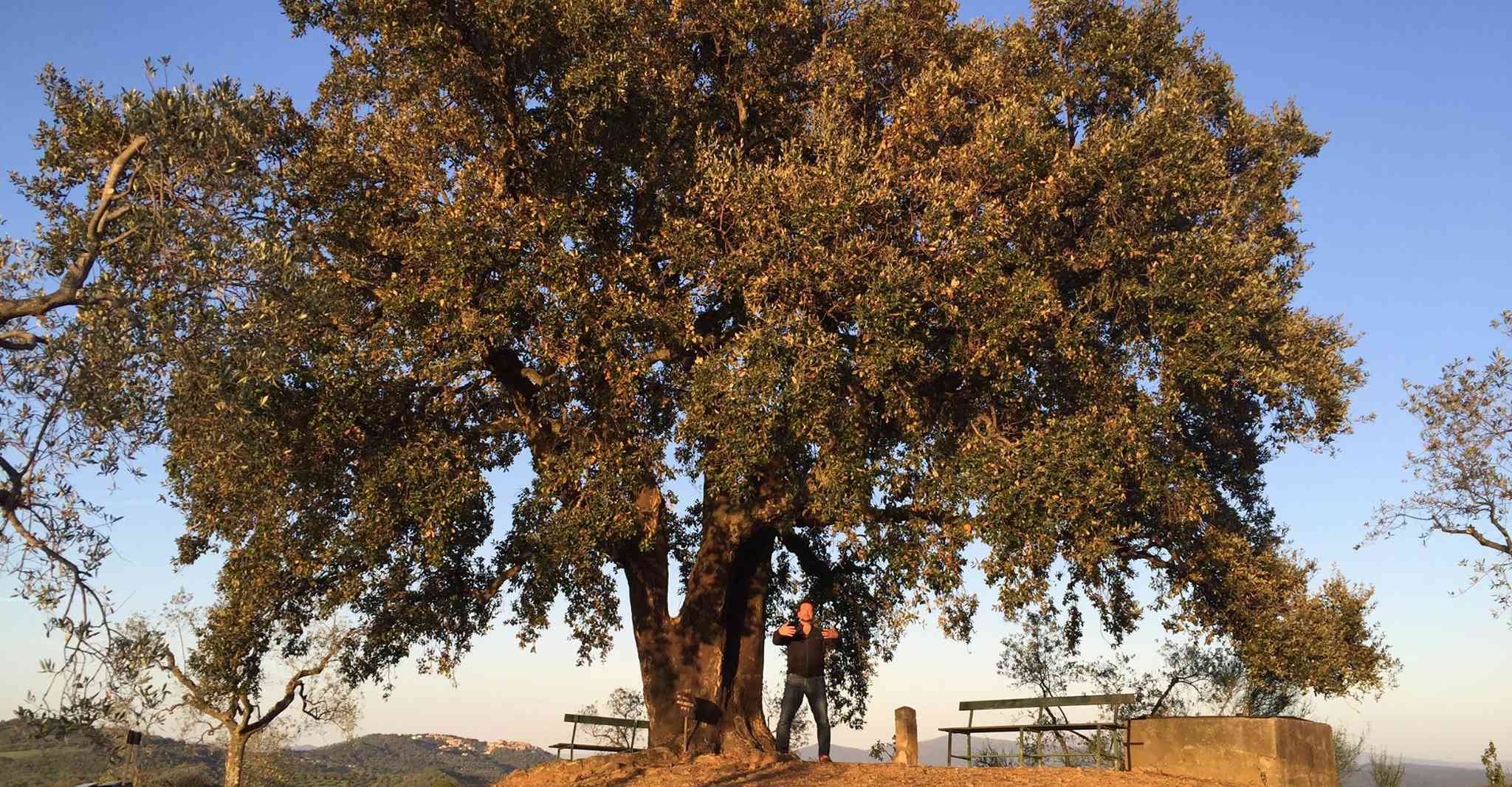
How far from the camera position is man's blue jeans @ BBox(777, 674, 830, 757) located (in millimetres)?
20891

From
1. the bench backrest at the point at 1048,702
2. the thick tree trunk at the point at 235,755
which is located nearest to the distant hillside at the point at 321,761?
the thick tree trunk at the point at 235,755

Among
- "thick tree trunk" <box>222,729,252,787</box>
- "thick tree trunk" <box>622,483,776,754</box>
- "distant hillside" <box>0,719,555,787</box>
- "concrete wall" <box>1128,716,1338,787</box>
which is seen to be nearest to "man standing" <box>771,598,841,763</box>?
"thick tree trunk" <box>622,483,776,754</box>

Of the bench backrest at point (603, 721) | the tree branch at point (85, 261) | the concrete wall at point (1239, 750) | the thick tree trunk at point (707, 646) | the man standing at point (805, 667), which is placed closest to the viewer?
the tree branch at point (85, 261)

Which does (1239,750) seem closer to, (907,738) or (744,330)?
(907,738)

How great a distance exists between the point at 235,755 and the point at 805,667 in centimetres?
1776

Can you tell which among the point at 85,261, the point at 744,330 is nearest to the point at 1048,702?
the point at 744,330

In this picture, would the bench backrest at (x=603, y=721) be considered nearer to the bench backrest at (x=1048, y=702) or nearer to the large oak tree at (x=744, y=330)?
the large oak tree at (x=744, y=330)

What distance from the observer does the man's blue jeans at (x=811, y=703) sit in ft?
68.5

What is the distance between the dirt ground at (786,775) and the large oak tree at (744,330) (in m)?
1.51

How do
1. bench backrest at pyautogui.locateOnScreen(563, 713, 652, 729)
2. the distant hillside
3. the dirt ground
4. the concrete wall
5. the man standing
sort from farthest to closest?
the distant hillside < bench backrest at pyautogui.locateOnScreen(563, 713, 652, 729) < the man standing < the concrete wall < the dirt ground

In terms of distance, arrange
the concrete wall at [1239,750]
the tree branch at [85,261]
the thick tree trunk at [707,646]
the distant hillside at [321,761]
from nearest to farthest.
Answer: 1. the tree branch at [85,261]
2. the concrete wall at [1239,750]
3. the thick tree trunk at [707,646]
4. the distant hillside at [321,761]

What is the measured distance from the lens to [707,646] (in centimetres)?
2356

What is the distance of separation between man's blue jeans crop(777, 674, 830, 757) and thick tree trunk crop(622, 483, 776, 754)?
1845 millimetres

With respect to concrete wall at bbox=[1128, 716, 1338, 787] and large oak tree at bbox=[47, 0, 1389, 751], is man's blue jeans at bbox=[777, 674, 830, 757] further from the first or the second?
concrete wall at bbox=[1128, 716, 1338, 787]
